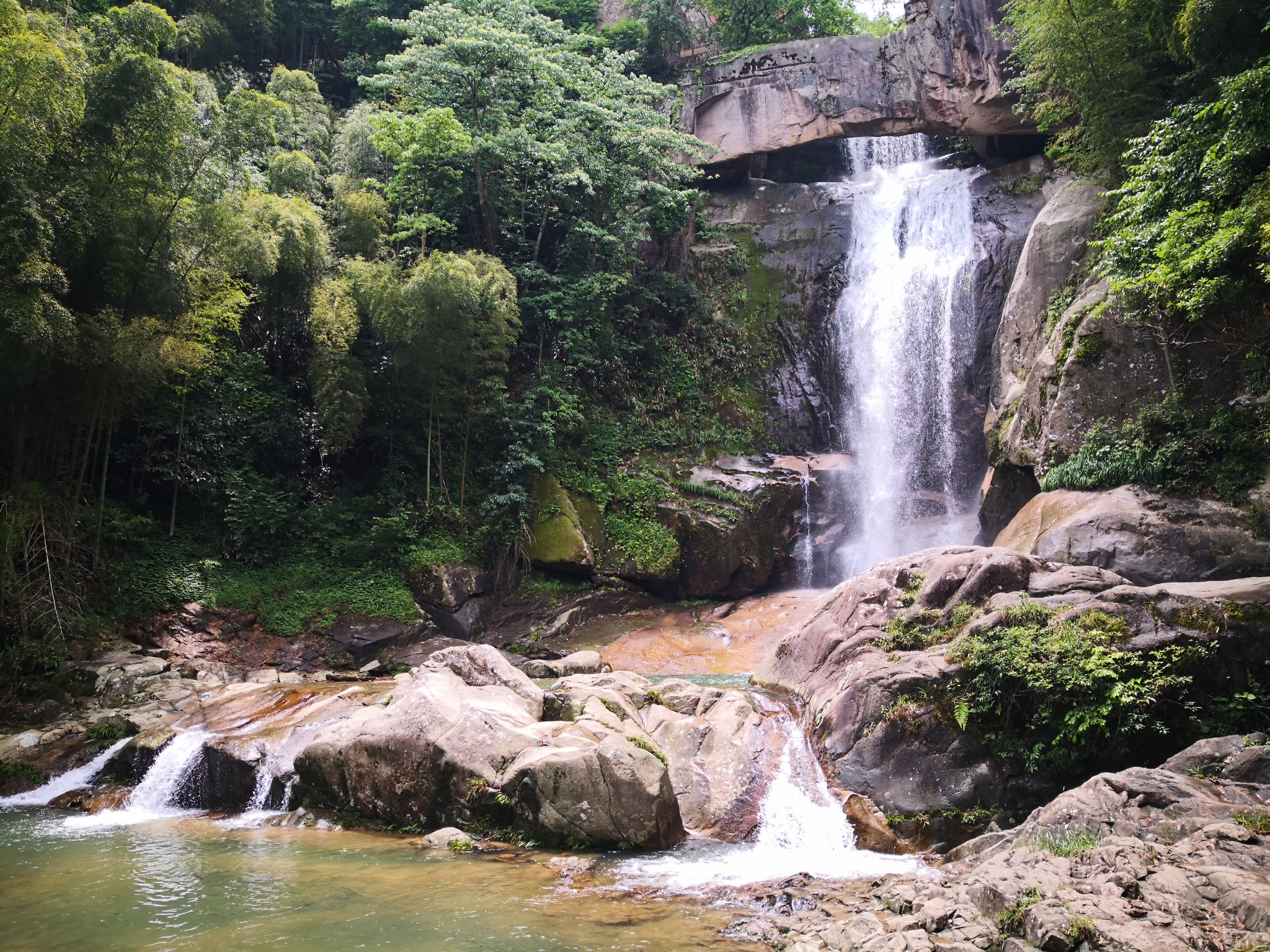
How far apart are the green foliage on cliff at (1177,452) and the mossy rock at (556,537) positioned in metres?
10.8

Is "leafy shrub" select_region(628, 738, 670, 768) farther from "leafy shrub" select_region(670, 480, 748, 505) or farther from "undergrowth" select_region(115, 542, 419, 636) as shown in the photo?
"leafy shrub" select_region(670, 480, 748, 505)

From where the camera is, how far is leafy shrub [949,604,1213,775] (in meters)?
8.16

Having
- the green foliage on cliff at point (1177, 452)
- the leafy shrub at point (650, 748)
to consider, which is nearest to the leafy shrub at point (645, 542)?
the green foliage on cliff at point (1177, 452)

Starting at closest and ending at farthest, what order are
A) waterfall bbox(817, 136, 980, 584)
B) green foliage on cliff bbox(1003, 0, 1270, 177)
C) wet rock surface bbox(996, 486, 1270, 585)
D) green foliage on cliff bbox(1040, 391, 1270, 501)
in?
wet rock surface bbox(996, 486, 1270, 585) → green foliage on cliff bbox(1040, 391, 1270, 501) → green foliage on cliff bbox(1003, 0, 1270, 177) → waterfall bbox(817, 136, 980, 584)

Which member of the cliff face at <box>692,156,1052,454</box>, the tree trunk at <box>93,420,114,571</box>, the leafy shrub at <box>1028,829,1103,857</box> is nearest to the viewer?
the leafy shrub at <box>1028,829,1103,857</box>

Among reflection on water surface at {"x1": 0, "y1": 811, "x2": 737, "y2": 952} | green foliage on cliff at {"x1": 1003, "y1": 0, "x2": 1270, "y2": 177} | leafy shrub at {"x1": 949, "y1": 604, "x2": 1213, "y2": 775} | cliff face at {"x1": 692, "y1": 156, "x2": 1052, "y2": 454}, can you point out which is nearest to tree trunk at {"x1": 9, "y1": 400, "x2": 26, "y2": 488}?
reflection on water surface at {"x1": 0, "y1": 811, "x2": 737, "y2": 952}

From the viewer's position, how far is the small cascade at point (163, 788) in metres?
9.65

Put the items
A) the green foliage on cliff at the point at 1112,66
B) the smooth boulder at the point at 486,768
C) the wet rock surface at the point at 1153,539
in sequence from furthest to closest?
1. the green foliage on cliff at the point at 1112,66
2. the wet rock surface at the point at 1153,539
3. the smooth boulder at the point at 486,768

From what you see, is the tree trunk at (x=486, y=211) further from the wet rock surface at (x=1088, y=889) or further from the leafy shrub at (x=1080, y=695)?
the wet rock surface at (x=1088, y=889)

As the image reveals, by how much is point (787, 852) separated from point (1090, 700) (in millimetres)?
3533

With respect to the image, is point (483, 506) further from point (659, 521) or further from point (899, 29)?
point (899, 29)

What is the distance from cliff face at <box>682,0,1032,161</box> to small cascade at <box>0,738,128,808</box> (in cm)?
2424

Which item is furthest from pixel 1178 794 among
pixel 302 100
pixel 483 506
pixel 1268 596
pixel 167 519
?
pixel 302 100

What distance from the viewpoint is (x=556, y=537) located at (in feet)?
65.6
